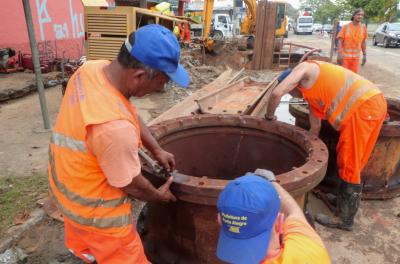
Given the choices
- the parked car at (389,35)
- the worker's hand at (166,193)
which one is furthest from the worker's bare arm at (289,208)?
the parked car at (389,35)

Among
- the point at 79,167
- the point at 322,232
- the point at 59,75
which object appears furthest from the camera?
the point at 59,75

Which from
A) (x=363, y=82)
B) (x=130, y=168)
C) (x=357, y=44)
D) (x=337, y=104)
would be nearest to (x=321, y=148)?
(x=337, y=104)

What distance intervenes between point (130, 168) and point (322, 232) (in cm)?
242

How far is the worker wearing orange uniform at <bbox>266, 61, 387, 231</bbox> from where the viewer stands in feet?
9.54

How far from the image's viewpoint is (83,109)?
4.89 feet

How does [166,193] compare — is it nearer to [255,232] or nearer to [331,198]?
[255,232]

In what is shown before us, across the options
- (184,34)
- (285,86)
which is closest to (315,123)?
(285,86)

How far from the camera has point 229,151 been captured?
3307 millimetres

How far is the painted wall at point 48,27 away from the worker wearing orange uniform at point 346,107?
7.69m

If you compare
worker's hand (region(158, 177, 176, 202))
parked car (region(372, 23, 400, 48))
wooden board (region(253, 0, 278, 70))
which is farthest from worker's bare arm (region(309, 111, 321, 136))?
parked car (region(372, 23, 400, 48))

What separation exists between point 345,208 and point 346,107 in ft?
3.13

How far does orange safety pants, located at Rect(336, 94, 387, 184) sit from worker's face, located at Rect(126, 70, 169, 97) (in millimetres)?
1970

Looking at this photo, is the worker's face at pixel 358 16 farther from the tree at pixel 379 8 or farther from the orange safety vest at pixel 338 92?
the tree at pixel 379 8

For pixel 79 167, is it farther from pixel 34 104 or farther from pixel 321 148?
pixel 34 104
